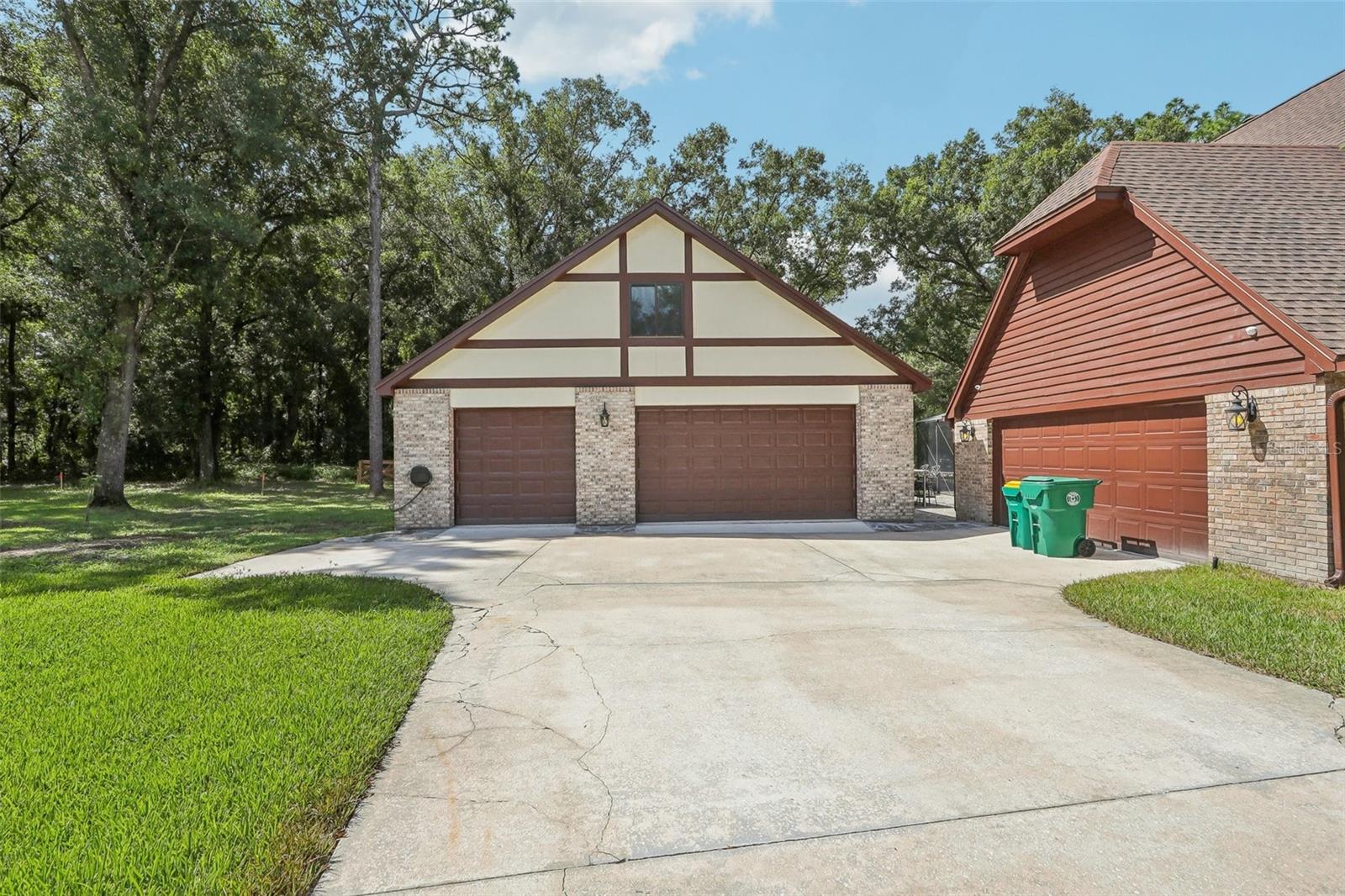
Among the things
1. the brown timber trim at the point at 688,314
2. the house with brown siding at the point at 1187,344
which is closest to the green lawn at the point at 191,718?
the brown timber trim at the point at 688,314

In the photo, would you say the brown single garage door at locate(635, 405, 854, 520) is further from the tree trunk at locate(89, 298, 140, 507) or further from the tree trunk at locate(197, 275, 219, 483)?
the tree trunk at locate(197, 275, 219, 483)

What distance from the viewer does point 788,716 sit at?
3727mm

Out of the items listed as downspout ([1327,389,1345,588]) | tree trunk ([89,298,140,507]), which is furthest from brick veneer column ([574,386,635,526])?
tree trunk ([89,298,140,507])

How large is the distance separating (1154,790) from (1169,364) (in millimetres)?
7729

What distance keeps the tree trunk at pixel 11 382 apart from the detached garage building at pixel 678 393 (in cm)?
2932

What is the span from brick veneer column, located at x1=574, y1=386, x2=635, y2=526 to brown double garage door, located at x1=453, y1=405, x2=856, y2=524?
24 cm

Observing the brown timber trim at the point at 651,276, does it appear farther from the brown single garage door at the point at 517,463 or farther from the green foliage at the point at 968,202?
the green foliage at the point at 968,202

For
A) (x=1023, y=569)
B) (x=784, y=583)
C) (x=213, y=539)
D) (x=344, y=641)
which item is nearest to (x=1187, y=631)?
(x=1023, y=569)

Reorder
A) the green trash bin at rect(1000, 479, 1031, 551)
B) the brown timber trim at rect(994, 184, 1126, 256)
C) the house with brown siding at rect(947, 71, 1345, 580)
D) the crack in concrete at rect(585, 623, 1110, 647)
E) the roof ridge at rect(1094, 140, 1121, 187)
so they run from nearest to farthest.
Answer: the crack in concrete at rect(585, 623, 1110, 647) < the house with brown siding at rect(947, 71, 1345, 580) < the brown timber trim at rect(994, 184, 1126, 256) < the roof ridge at rect(1094, 140, 1121, 187) < the green trash bin at rect(1000, 479, 1031, 551)

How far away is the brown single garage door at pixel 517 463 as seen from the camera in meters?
12.9

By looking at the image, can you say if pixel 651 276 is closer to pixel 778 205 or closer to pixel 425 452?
pixel 425 452

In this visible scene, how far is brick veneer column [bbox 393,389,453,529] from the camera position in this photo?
496 inches

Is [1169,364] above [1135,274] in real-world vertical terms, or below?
below

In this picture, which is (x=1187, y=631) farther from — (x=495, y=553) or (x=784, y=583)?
(x=495, y=553)
